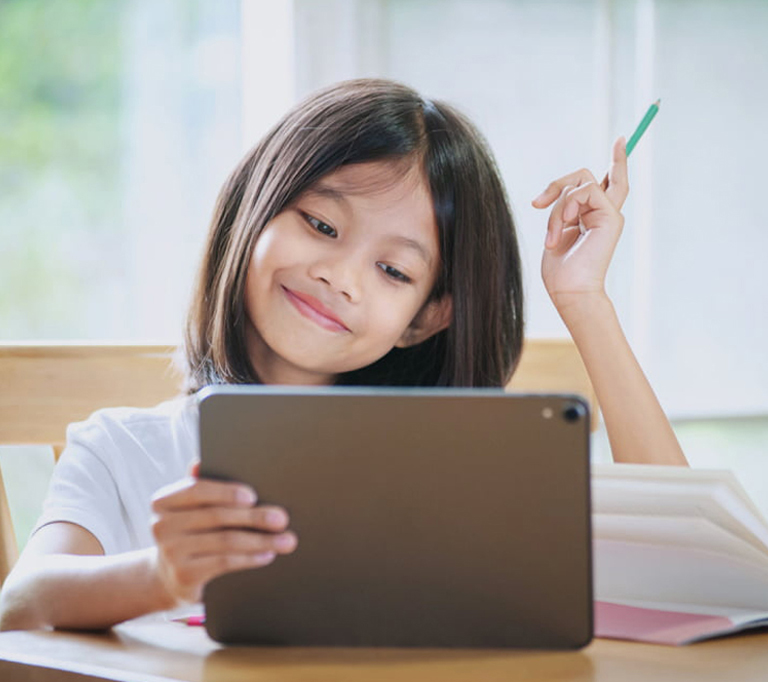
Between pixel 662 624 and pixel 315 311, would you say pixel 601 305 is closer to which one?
pixel 315 311

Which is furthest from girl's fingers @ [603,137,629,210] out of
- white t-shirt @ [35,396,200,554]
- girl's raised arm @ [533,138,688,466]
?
white t-shirt @ [35,396,200,554]

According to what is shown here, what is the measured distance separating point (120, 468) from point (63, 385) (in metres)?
0.17

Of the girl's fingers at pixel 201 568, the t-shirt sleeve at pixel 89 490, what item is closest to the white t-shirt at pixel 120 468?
the t-shirt sleeve at pixel 89 490

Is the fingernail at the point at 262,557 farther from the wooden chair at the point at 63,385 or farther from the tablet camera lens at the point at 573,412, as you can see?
the wooden chair at the point at 63,385

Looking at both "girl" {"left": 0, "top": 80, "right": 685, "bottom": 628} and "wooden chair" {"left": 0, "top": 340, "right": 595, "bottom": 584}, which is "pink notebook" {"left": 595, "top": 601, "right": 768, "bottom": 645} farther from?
"wooden chair" {"left": 0, "top": 340, "right": 595, "bottom": 584}

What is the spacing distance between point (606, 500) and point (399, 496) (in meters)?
0.16

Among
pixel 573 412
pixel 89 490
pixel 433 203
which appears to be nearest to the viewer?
pixel 573 412

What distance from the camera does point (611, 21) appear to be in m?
1.85

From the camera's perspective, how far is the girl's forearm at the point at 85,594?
63 cm

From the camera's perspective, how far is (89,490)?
938mm

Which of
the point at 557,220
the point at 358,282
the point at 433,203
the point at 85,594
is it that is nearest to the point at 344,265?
the point at 358,282

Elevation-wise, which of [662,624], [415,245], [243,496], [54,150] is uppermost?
[54,150]

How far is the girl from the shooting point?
3.22 ft

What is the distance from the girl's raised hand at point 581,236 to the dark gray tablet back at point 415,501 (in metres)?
0.56
